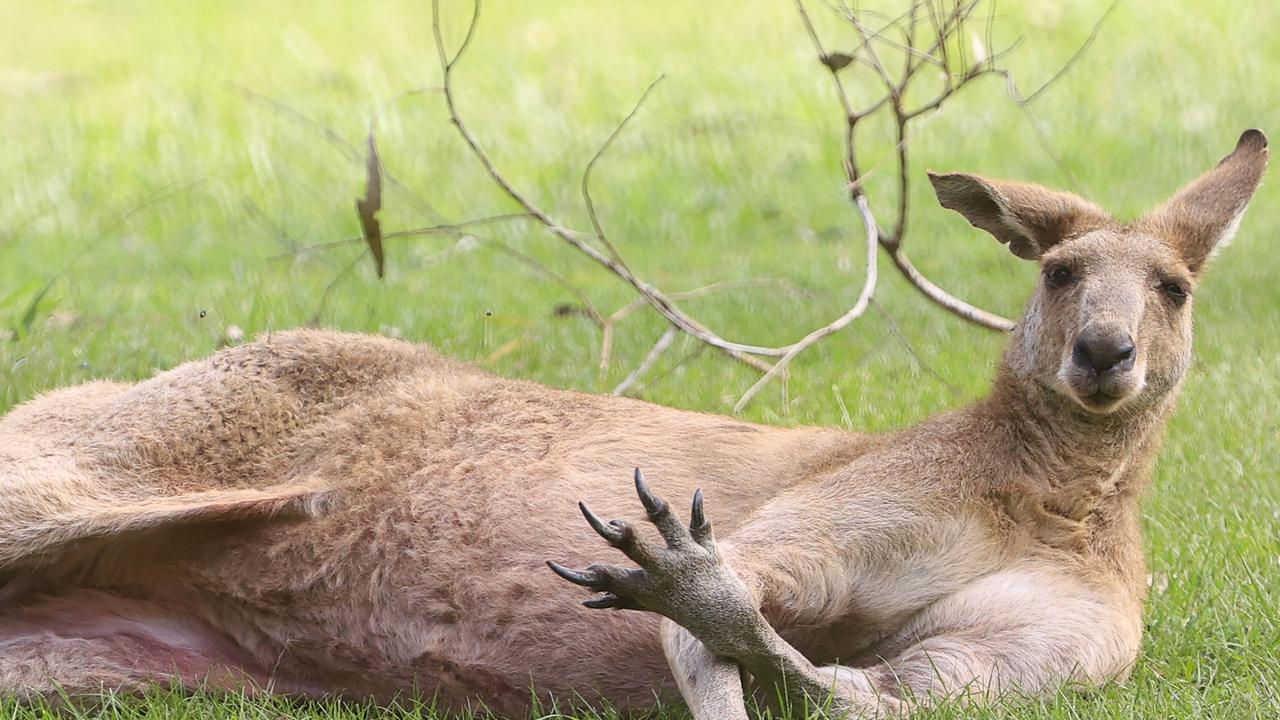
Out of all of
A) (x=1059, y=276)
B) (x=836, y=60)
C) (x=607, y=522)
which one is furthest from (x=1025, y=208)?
(x=836, y=60)

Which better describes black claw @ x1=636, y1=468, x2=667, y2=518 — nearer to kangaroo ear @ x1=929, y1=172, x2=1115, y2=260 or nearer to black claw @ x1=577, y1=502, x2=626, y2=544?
black claw @ x1=577, y1=502, x2=626, y2=544

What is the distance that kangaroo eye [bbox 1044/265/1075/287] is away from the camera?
443 centimetres

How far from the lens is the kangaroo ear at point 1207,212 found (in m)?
4.57

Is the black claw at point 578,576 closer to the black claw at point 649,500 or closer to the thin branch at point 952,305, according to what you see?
the black claw at point 649,500

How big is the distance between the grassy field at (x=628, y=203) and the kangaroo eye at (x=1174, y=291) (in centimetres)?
94

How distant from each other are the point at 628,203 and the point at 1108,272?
22.8 feet

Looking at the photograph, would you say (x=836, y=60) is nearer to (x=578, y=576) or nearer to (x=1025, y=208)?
(x=1025, y=208)

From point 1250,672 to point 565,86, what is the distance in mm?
9517

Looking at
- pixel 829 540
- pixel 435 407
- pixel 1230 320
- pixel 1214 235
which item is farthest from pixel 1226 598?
pixel 1230 320

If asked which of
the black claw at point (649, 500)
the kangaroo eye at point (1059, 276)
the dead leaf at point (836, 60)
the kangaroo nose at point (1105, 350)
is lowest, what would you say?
the black claw at point (649, 500)

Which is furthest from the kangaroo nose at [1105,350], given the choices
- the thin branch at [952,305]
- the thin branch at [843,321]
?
the thin branch at [843,321]

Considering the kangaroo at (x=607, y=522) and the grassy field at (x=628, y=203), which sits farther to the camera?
the grassy field at (x=628, y=203)

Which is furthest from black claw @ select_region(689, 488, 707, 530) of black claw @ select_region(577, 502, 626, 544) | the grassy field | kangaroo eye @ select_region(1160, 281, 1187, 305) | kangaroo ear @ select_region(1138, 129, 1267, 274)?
kangaroo ear @ select_region(1138, 129, 1267, 274)

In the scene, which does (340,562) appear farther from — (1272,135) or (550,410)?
(1272,135)
